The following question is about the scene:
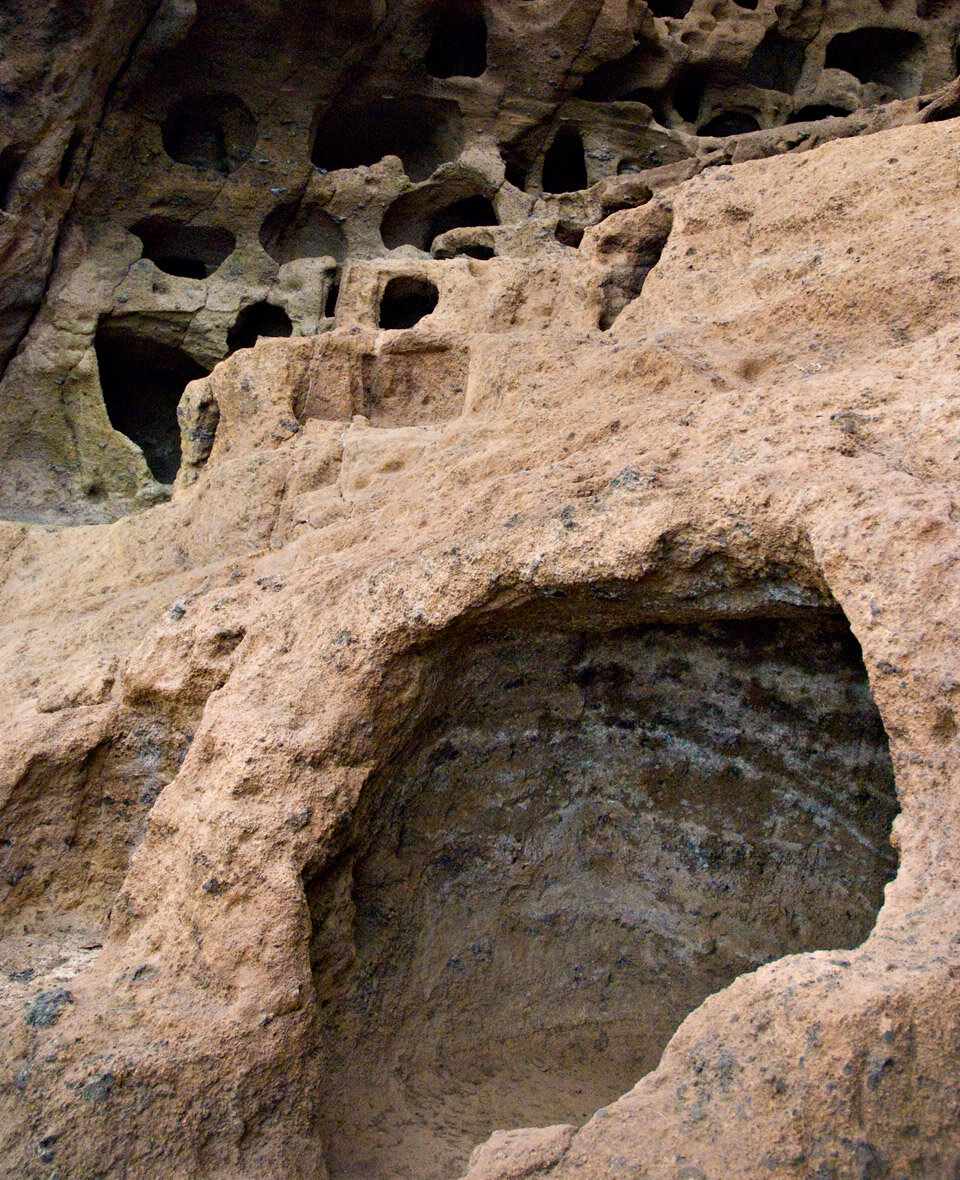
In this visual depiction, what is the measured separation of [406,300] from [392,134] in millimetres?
3837

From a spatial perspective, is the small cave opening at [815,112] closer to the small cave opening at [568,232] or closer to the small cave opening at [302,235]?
the small cave opening at [568,232]

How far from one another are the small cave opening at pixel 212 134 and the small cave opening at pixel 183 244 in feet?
1.83

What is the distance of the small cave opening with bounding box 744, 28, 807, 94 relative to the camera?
10070 mm

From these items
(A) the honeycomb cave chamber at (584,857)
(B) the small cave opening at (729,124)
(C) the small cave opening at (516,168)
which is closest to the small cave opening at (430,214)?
(C) the small cave opening at (516,168)

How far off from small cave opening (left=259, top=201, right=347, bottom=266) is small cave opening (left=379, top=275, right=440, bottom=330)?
2.26 m

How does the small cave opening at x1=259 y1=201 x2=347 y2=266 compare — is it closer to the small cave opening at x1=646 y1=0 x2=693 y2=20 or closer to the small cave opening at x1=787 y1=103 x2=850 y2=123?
the small cave opening at x1=646 y1=0 x2=693 y2=20

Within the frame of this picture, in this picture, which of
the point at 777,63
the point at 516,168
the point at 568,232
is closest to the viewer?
the point at 568,232

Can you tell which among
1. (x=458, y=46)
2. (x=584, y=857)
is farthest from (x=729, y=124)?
(x=584, y=857)

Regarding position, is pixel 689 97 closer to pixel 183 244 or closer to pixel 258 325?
pixel 258 325

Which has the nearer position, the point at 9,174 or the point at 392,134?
the point at 9,174

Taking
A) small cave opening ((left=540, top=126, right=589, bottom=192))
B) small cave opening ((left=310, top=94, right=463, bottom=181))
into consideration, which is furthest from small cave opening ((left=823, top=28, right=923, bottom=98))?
small cave opening ((left=310, top=94, right=463, bottom=181))

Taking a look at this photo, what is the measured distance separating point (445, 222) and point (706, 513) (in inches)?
295

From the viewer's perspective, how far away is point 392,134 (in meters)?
9.52

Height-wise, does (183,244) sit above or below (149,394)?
above
